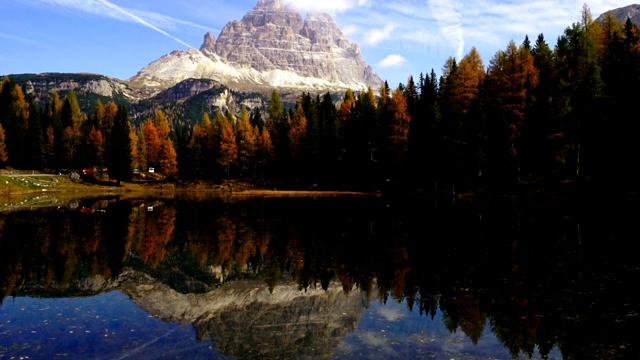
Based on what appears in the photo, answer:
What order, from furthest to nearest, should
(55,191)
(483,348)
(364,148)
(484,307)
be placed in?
1. (55,191)
2. (364,148)
3. (484,307)
4. (483,348)

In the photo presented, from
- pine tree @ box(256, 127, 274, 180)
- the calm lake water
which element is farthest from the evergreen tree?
the calm lake water

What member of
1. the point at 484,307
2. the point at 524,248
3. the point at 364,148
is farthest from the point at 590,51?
the point at 484,307

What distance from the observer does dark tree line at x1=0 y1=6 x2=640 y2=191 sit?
62.2 m

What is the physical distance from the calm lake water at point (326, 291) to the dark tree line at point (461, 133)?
78.1 feet

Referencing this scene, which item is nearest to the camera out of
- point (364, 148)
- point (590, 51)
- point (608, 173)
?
Answer: point (608, 173)

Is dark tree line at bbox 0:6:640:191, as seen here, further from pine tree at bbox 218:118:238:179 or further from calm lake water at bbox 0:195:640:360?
calm lake water at bbox 0:195:640:360

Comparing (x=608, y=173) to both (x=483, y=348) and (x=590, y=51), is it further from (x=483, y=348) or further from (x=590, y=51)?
(x=483, y=348)

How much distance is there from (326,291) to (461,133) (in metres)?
54.2

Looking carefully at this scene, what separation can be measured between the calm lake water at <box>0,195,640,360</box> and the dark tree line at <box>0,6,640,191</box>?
937 inches

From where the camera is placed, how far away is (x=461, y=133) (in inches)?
2795

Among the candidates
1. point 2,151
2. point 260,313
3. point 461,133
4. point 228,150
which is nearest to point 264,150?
point 228,150

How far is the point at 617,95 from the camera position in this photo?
61.2 m

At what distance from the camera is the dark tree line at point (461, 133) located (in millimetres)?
62188

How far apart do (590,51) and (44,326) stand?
7374 centimetres
